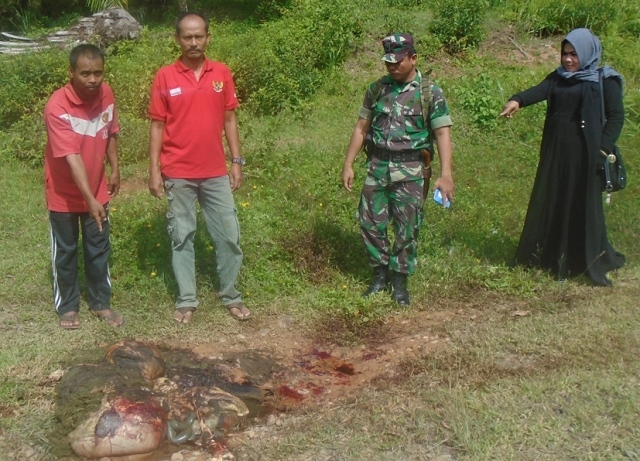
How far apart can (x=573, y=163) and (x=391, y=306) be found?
1.62m

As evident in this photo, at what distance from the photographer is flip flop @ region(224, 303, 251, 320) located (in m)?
5.27

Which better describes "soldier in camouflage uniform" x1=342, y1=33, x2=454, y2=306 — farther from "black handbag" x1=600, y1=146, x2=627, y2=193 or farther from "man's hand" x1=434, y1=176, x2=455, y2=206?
"black handbag" x1=600, y1=146, x2=627, y2=193

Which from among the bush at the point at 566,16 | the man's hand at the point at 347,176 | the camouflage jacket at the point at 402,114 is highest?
the bush at the point at 566,16

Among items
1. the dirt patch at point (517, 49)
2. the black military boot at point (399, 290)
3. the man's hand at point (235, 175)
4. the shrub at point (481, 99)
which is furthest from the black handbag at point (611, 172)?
the dirt patch at point (517, 49)

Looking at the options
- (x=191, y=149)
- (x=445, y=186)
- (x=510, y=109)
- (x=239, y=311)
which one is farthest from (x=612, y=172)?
(x=191, y=149)

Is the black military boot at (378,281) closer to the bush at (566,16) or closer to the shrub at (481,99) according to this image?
the shrub at (481,99)

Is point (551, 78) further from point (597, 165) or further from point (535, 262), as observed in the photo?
point (535, 262)

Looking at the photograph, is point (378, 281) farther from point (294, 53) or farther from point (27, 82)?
point (27, 82)

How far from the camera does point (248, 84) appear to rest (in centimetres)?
989

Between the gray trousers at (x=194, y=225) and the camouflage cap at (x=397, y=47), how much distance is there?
4.25 ft

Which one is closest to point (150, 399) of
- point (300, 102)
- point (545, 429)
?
point (545, 429)

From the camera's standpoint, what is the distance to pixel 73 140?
15.1 feet

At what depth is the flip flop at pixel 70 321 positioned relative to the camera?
16.5 feet

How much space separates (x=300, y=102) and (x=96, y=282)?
201 inches
